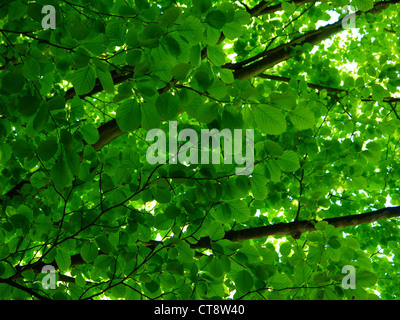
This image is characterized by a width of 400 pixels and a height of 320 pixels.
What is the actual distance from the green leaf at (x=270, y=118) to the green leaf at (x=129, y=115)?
20.4 inches

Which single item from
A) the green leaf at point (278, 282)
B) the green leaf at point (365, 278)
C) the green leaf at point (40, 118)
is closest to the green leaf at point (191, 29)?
the green leaf at point (40, 118)

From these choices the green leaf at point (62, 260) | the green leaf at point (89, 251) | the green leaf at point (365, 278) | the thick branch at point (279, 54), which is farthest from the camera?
the thick branch at point (279, 54)

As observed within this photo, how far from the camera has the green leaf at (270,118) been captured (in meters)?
1.36

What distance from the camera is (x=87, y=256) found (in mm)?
2000

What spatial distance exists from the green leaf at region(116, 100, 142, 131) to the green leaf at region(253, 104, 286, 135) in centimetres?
52

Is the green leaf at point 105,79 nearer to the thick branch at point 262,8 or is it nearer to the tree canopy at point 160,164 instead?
the tree canopy at point 160,164

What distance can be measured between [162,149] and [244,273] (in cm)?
84

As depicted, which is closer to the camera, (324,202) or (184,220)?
(184,220)

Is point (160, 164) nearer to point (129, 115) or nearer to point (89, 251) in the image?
point (129, 115)

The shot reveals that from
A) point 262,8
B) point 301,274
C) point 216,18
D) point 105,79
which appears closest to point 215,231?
point 301,274

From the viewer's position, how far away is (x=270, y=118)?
1375 millimetres

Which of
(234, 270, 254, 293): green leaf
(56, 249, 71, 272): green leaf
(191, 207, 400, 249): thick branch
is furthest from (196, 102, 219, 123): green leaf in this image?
(191, 207, 400, 249): thick branch
